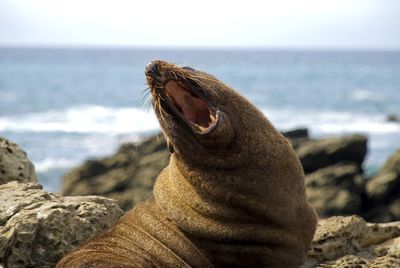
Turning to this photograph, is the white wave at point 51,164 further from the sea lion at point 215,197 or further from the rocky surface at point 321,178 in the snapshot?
the sea lion at point 215,197

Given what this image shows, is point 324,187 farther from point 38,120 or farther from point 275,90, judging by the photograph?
point 275,90

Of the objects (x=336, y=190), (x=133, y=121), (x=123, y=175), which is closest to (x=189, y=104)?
(x=336, y=190)

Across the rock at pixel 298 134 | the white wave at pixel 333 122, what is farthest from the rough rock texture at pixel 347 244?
the white wave at pixel 333 122

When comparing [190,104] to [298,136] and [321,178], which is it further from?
[298,136]

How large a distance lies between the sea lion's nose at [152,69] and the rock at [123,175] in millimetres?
10970

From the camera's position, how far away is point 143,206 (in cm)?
524

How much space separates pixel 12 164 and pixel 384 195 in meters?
9.98

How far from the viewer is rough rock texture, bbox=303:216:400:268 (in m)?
5.90

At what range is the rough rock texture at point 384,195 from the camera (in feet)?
48.4

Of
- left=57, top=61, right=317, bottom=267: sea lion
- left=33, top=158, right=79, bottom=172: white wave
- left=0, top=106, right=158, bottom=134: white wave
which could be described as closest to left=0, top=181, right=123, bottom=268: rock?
left=57, top=61, right=317, bottom=267: sea lion

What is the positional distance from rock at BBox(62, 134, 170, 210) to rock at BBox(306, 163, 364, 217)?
3419 mm

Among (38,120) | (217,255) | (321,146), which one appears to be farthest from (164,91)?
(38,120)

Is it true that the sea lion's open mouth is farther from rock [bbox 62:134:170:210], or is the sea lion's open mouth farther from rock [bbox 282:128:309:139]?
rock [bbox 282:128:309:139]

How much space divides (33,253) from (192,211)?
1229 mm
